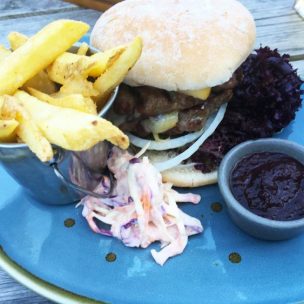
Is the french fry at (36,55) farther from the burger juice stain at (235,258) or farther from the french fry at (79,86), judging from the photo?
the burger juice stain at (235,258)

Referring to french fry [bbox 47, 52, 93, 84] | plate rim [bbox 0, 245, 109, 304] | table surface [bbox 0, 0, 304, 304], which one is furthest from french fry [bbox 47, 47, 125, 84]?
table surface [bbox 0, 0, 304, 304]

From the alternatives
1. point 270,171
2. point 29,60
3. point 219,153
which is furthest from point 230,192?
point 29,60

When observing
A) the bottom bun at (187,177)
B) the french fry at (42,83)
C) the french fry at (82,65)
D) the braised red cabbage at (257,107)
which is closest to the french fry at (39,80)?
the french fry at (42,83)

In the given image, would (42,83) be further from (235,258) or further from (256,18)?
(256,18)

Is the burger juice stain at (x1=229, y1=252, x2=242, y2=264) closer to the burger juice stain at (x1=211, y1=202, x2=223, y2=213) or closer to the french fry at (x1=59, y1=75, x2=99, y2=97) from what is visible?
the burger juice stain at (x1=211, y1=202, x2=223, y2=213)

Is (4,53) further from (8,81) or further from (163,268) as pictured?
(163,268)
